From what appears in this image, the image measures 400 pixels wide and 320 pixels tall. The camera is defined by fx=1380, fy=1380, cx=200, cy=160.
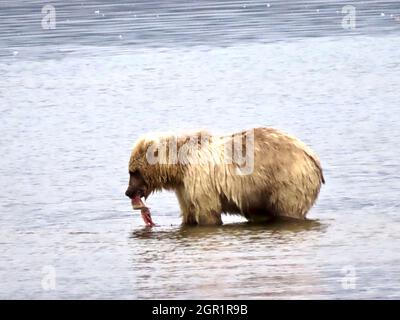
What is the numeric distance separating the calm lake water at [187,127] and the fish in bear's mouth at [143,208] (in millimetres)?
111

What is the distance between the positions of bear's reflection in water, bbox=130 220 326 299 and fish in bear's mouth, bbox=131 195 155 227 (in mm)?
145

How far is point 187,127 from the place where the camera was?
16734mm

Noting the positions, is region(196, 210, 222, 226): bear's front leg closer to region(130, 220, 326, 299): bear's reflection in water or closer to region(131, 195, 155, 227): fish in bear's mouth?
region(130, 220, 326, 299): bear's reflection in water

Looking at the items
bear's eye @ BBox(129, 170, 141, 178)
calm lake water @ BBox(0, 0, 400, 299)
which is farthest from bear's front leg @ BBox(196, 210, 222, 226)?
bear's eye @ BBox(129, 170, 141, 178)

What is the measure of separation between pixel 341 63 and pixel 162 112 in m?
4.25

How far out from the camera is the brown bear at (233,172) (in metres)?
11.9

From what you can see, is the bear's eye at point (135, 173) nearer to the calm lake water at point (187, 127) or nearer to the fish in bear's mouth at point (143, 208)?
the fish in bear's mouth at point (143, 208)

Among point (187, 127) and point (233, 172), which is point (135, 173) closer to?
point (233, 172)

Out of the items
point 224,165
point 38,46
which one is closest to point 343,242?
point 224,165

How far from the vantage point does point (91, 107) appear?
1878 cm

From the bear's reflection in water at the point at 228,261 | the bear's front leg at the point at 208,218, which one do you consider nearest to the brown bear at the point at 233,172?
the bear's front leg at the point at 208,218

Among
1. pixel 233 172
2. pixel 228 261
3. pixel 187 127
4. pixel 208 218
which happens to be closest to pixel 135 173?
pixel 208 218

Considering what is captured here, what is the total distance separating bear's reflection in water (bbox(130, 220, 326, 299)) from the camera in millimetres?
9828
